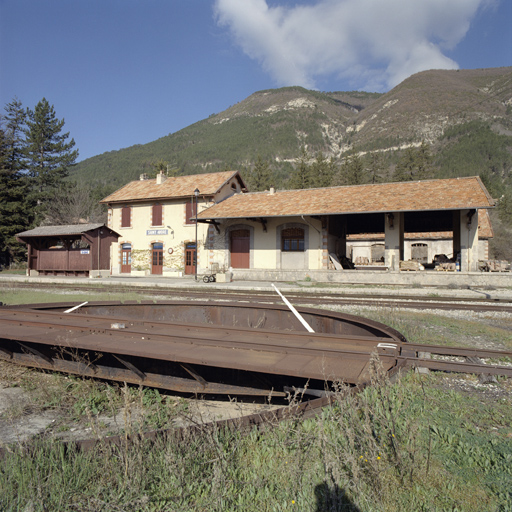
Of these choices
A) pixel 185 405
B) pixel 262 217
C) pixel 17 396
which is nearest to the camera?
pixel 185 405

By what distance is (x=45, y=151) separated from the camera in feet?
166

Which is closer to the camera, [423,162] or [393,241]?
[393,241]

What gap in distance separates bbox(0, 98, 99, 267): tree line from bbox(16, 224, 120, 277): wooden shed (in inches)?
329

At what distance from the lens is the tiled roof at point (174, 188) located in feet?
92.1

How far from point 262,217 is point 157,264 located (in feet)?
33.3

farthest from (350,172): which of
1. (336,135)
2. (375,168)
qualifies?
(336,135)

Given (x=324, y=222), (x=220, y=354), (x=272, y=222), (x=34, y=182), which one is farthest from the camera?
(x=34, y=182)

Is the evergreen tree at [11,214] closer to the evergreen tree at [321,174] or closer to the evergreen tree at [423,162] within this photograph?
the evergreen tree at [321,174]

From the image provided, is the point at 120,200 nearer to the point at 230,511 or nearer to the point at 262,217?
the point at 262,217

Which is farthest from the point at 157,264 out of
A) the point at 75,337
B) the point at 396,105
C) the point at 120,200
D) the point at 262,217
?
the point at 396,105

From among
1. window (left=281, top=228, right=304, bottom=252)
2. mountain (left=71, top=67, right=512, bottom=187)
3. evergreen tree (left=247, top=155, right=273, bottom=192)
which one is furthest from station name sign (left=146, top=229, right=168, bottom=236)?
mountain (left=71, top=67, right=512, bottom=187)

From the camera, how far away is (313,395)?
13.0 feet

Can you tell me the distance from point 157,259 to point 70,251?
6069 mm

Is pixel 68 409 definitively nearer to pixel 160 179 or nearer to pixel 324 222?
pixel 324 222
